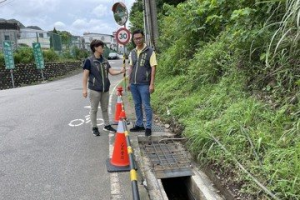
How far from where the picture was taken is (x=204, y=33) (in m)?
9.62

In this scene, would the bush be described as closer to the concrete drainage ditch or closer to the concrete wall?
the concrete wall

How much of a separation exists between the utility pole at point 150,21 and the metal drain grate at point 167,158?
9.66 metres

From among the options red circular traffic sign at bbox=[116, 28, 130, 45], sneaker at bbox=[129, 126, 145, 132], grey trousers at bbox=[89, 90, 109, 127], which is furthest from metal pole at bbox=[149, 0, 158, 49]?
sneaker at bbox=[129, 126, 145, 132]

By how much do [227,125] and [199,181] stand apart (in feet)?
3.29

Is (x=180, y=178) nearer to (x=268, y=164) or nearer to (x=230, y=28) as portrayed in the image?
(x=268, y=164)

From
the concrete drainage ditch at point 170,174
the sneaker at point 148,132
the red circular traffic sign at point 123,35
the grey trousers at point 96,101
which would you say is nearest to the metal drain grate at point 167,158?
the concrete drainage ditch at point 170,174

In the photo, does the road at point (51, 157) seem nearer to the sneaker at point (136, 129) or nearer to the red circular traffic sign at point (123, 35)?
the sneaker at point (136, 129)

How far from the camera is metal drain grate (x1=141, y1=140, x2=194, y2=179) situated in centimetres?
456

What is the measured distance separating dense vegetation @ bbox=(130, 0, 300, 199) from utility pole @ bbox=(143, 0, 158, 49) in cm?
712

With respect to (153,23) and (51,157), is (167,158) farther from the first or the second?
(153,23)

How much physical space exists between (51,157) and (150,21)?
10.7 meters

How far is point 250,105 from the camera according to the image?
473cm

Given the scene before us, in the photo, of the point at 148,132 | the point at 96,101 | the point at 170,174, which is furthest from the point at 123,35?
the point at 170,174

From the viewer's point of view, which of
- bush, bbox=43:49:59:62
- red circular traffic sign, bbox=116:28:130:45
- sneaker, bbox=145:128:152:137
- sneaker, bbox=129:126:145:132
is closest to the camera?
sneaker, bbox=145:128:152:137
